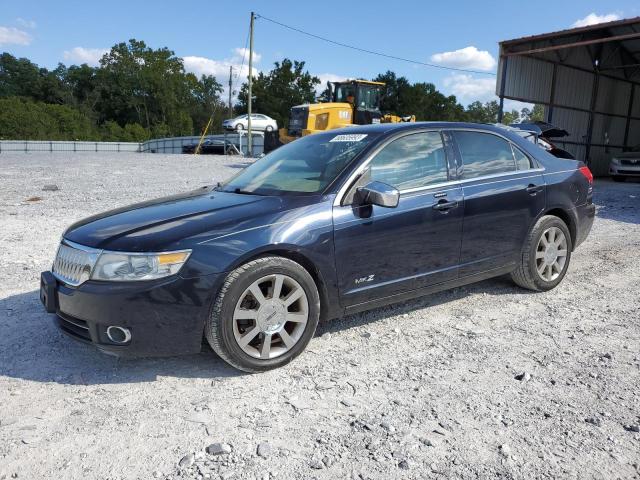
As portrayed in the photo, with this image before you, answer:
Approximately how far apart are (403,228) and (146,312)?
1.82 m

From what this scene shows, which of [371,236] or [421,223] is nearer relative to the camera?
[371,236]

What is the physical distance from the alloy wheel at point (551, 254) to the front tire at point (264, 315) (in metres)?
2.45

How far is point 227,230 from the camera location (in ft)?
9.98

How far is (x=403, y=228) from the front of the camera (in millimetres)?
3637

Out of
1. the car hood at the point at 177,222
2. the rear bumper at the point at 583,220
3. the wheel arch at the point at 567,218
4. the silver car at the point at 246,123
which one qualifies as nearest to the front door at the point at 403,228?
the car hood at the point at 177,222

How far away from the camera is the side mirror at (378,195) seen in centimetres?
337

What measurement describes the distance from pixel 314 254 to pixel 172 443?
138 cm

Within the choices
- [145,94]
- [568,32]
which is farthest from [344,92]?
[145,94]

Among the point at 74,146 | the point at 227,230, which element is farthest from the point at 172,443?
the point at 74,146

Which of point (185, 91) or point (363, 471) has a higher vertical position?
point (185, 91)

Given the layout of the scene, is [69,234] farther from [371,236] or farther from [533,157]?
[533,157]

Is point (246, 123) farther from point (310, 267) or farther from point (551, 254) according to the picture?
point (310, 267)

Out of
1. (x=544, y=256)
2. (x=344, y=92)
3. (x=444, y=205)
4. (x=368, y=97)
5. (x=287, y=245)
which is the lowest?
(x=544, y=256)

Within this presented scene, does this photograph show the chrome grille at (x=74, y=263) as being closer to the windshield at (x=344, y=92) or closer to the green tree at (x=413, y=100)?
the windshield at (x=344, y=92)
